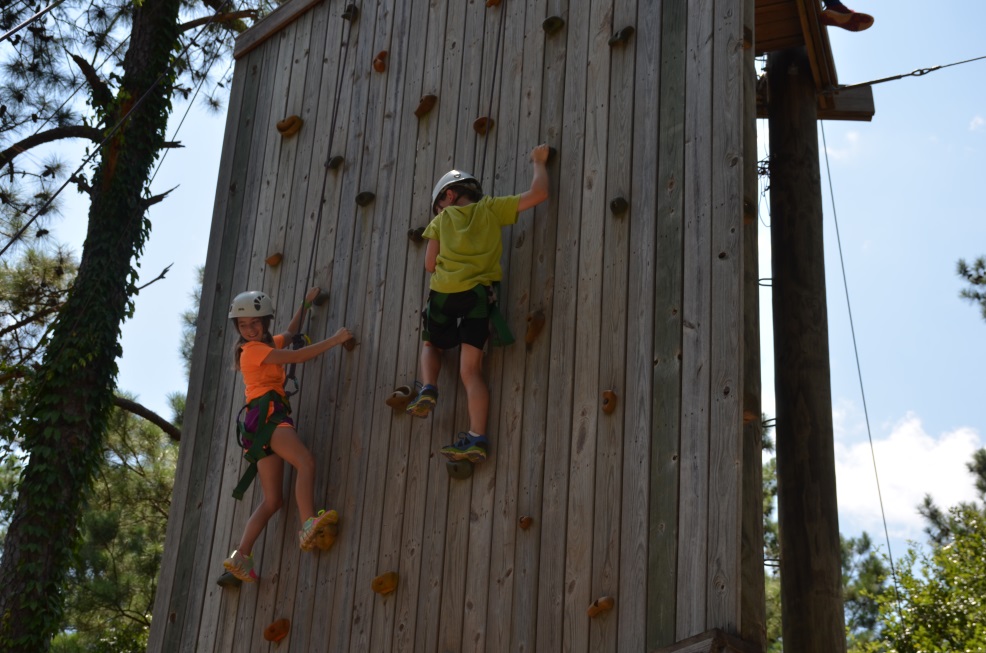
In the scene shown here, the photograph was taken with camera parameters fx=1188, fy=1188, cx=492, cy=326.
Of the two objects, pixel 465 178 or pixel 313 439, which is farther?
pixel 313 439

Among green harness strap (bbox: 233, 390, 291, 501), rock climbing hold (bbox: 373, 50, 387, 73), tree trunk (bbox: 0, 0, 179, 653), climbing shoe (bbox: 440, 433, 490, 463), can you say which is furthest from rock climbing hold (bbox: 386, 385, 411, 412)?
tree trunk (bbox: 0, 0, 179, 653)

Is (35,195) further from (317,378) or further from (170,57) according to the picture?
(317,378)

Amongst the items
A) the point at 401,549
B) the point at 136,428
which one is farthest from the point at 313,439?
the point at 136,428

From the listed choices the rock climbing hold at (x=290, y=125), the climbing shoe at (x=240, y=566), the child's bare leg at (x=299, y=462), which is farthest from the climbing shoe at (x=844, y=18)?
the climbing shoe at (x=240, y=566)

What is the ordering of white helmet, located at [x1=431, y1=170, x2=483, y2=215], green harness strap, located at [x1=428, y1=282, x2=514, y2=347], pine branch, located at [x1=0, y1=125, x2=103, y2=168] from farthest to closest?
pine branch, located at [x1=0, y1=125, x2=103, y2=168] < white helmet, located at [x1=431, y1=170, x2=483, y2=215] < green harness strap, located at [x1=428, y1=282, x2=514, y2=347]

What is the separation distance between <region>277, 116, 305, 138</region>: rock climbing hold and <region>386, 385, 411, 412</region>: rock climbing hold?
2308 mm

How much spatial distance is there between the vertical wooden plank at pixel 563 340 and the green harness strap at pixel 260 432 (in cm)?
169

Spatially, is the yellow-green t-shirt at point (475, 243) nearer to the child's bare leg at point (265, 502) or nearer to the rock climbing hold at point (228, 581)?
the child's bare leg at point (265, 502)

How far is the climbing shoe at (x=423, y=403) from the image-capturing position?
5352mm

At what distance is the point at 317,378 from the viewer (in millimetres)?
6387

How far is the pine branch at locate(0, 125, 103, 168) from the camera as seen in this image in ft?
40.0

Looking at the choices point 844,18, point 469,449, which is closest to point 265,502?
point 469,449

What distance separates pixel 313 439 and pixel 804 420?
2560mm

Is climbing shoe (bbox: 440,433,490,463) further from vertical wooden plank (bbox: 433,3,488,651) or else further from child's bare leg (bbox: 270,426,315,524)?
child's bare leg (bbox: 270,426,315,524)
